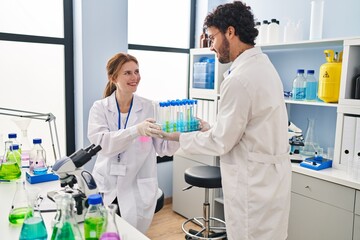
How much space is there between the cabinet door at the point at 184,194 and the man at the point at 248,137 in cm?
135

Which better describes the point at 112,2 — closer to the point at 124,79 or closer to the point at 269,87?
the point at 124,79

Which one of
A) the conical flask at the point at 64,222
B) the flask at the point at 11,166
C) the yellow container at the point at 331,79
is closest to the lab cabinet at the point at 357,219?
the yellow container at the point at 331,79

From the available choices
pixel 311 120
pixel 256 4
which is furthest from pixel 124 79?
pixel 256 4

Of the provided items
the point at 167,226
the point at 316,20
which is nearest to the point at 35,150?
the point at 167,226

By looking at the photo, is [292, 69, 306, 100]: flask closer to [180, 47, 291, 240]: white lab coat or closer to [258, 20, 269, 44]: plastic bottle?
[258, 20, 269, 44]: plastic bottle

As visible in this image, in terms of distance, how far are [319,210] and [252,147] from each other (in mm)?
946

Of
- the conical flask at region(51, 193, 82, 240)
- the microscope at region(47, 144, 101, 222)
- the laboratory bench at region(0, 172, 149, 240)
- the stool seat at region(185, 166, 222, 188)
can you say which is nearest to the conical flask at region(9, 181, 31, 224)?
the laboratory bench at region(0, 172, 149, 240)

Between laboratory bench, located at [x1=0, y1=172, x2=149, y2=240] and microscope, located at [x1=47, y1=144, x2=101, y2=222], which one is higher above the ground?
microscope, located at [x1=47, y1=144, x2=101, y2=222]

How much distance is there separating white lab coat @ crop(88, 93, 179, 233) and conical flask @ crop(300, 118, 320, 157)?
3.77 feet

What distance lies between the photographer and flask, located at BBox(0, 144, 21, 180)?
5.72ft

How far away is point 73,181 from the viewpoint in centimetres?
131

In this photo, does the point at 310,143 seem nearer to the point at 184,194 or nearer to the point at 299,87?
the point at 299,87

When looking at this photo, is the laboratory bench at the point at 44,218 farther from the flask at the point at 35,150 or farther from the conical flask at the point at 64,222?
the conical flask at the point at 64,222

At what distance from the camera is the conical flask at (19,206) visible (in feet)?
4.06
